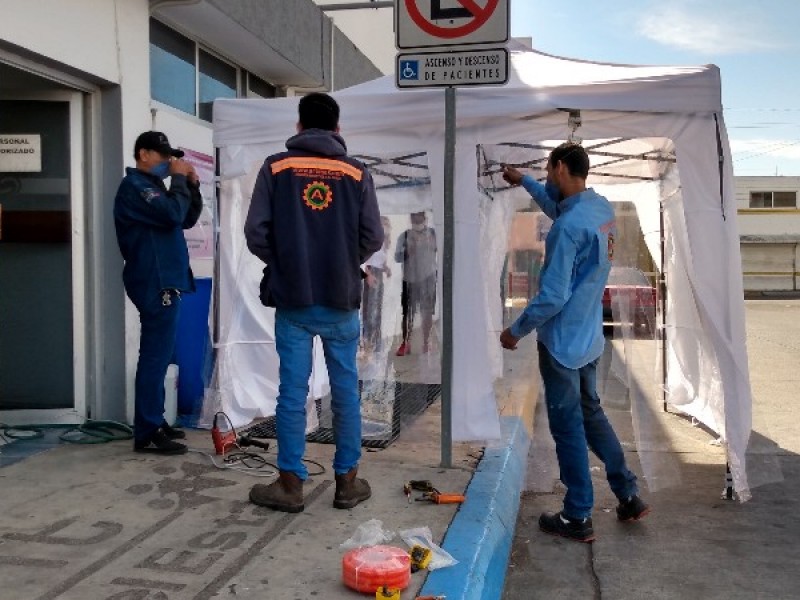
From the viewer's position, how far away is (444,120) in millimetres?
4977

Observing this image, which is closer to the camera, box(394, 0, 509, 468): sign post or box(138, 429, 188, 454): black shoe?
box(394, 0, 509, 468): sign post

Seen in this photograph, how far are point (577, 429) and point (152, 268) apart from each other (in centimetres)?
271

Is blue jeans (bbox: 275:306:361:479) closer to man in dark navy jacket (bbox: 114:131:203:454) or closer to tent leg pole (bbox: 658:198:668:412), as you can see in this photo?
man in dark navy jacket (bbox: 114:131:203:454)

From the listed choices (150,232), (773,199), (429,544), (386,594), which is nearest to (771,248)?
(773,199)

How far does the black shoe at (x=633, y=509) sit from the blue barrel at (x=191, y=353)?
3284 millimetres

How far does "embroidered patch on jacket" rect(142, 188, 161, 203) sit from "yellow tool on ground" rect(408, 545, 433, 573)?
2.67 metres

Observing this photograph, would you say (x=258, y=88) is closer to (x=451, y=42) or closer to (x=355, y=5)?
(x=355, y=5)

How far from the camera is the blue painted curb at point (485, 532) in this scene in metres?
3.22

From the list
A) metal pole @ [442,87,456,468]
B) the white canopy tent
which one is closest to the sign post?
metal pole @ [442,87,456,468]

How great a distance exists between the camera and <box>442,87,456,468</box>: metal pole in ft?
15.4

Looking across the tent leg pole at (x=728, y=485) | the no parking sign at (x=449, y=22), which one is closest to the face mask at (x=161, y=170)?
the no parking sign at (x=449, y=22)

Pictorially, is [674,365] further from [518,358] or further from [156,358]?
[156,358]

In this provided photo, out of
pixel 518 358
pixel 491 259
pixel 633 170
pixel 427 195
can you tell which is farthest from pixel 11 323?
pixel 518 358

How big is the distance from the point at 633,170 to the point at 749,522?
3.10 metres
